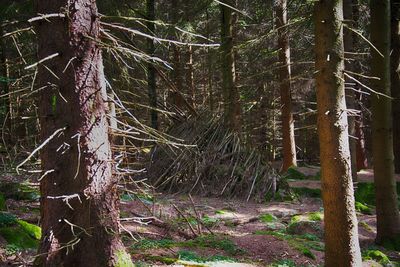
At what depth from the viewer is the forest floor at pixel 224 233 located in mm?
5660

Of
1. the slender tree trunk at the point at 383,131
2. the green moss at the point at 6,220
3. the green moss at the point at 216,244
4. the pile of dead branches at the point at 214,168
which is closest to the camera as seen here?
the green moss at the point at 6,220

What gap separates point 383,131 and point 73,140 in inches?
258

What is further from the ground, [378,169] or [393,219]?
[378,169]

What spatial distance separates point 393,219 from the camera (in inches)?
334

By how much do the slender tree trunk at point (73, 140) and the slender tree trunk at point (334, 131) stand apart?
9.46 ft

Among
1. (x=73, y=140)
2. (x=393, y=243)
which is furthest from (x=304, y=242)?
(x=73, y=140)

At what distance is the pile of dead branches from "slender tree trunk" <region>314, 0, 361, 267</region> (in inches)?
249

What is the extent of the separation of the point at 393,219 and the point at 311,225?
5.39 feet

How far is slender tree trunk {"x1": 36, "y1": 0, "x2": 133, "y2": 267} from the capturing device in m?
3.47

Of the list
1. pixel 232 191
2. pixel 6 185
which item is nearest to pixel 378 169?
pixel 232 191

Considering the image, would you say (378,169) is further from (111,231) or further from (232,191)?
(111,231)

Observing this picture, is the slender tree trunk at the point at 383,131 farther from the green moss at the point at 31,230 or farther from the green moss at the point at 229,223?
the green moss at the point at 31,230

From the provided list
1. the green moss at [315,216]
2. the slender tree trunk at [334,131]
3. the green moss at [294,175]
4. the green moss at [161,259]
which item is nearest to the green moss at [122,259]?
the green moss at [161,259]

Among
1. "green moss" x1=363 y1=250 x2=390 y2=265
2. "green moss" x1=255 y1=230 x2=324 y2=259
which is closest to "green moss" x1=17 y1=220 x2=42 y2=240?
"green moss" x1=255 y1=230 x2=324 y2=259
